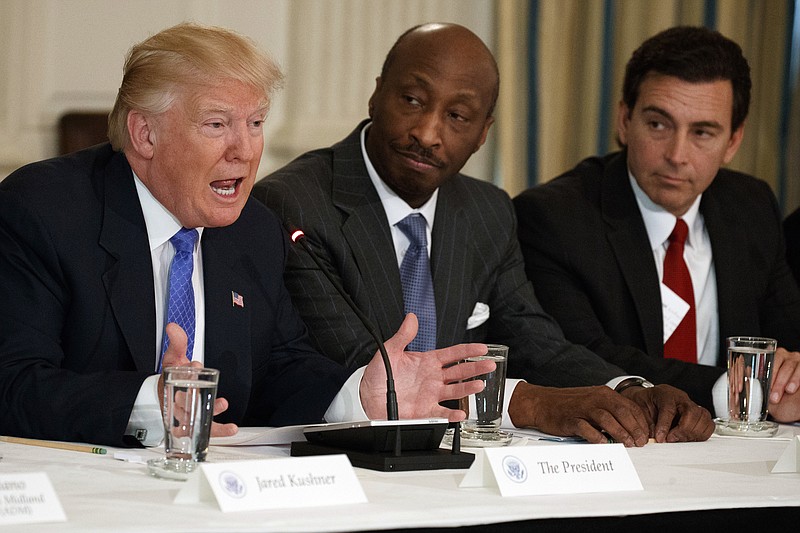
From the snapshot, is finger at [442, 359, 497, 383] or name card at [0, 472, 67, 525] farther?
finger at [442, 359, 497, 383]

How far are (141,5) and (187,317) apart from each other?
2368 millimetres

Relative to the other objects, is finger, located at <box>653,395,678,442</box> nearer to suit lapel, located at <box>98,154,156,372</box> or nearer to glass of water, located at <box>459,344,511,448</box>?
glass of water, located at <box>459,344,511,448</box>

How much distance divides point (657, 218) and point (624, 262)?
206 mm

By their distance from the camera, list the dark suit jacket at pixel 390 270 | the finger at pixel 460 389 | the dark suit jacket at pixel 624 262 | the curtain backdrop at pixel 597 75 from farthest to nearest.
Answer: the curtain backdrop at pixel 597 75 → the dark suit jacket at pixel 624 262 → the dark suit jacket at pixel 390 270 → the finger at pixel 460 389

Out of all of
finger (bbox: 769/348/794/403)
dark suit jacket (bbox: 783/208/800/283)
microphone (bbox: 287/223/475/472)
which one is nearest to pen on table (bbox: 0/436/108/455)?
microphone (bbox: 287/223/475/472)

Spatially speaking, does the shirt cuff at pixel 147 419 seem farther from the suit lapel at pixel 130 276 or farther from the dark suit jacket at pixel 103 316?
the suit lapel at pixel 130 276

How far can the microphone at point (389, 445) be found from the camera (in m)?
1.80

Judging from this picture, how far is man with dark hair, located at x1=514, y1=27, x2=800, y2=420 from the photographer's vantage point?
3324mm

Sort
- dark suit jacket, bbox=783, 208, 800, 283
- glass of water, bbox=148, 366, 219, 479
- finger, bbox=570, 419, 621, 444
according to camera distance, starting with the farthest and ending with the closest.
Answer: dark suit jacket, bbox=783, 208, 800, 283, finger, bbox=570, 419, 621, 444, glass of water, bbox=148, 366, 219, 479

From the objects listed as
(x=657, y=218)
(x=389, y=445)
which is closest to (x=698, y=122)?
(x=657, y=218)

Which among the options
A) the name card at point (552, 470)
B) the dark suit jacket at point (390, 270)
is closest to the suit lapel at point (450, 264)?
the dark suit jacket at point (390, 270)

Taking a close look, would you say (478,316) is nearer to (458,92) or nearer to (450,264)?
(450,264)

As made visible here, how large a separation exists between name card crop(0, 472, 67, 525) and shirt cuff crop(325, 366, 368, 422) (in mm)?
908

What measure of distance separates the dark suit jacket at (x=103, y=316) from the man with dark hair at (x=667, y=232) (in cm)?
105
